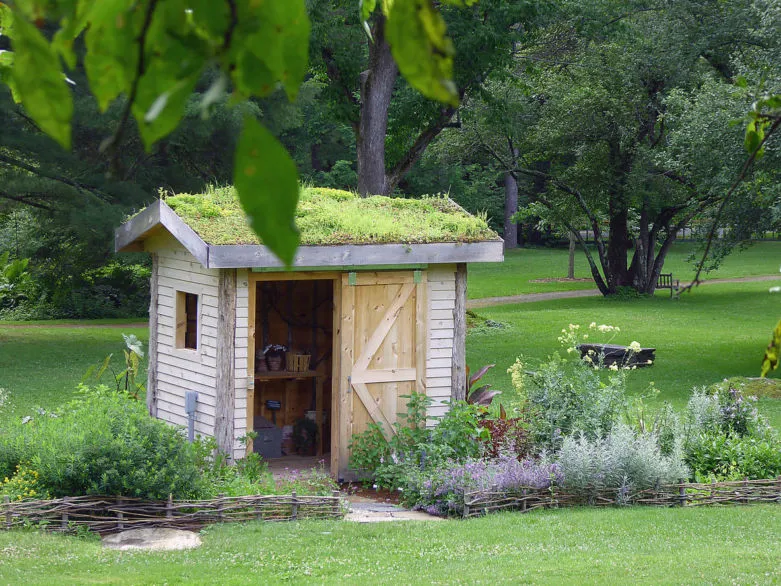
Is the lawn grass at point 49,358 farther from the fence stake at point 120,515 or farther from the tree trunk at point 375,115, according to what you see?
the fence stake at point 120,515

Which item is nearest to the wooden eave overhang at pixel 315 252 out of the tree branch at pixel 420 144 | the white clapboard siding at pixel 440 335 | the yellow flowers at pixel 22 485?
the white clapboard siding at pixel 440 335

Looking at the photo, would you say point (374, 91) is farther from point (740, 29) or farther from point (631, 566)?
point (631, 566)

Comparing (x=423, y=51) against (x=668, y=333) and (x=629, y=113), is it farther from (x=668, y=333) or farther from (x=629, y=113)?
(x=629, y=113)

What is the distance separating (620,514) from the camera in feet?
28.9

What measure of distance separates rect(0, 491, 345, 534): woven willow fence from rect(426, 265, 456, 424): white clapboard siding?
193 cm

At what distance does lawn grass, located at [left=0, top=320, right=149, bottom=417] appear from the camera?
1584 cm

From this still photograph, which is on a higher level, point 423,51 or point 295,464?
point 423,51

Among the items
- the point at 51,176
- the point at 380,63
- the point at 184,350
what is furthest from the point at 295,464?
the point at 380,63

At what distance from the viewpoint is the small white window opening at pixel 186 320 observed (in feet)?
34.4

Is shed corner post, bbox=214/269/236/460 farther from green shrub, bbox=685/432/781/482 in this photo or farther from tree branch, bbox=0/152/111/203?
tree branch, bbox=0/152/111/203

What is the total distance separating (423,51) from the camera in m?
0.76

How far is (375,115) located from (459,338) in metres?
9.85

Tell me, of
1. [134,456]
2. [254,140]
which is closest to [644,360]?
[134,456]

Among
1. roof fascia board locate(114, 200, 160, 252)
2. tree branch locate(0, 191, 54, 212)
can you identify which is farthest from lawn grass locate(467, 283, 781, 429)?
tree branch locate(0, 191, 54, 212)
